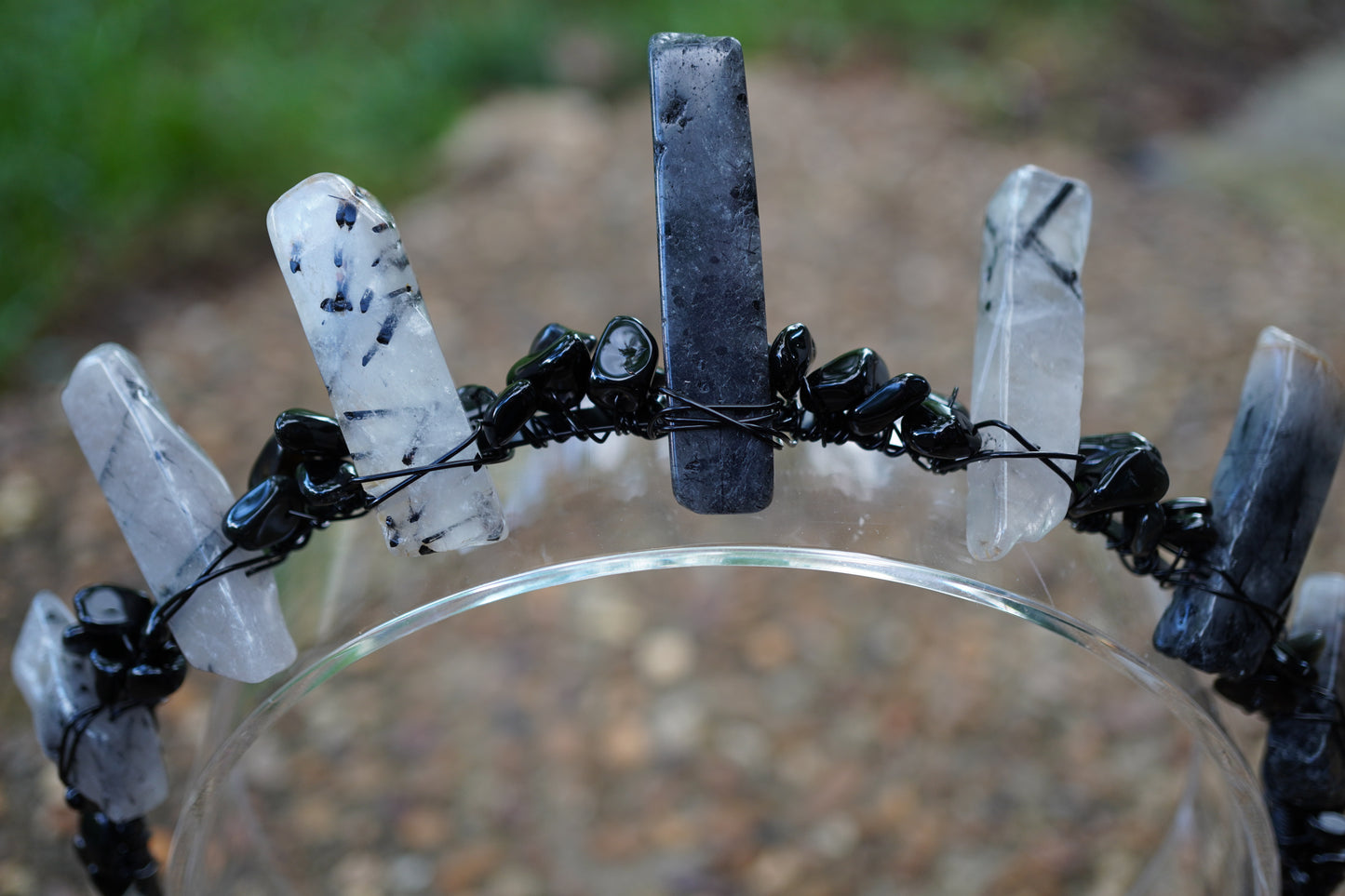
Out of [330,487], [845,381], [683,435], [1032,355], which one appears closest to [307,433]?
[330,487]

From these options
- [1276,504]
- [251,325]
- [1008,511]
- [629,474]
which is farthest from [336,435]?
[251,325]

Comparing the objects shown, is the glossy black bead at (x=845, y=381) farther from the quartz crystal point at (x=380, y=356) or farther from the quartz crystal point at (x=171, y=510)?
the quartz crystal point at (x=171, y=510)

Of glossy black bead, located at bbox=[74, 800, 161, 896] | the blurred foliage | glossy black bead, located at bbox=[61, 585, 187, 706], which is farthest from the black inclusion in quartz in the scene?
the blurred foliage

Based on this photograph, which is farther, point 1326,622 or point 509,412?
point 1326,622

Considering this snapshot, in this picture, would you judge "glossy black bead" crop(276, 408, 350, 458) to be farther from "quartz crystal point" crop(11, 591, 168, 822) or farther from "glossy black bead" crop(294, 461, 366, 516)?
"quartz crystal point" crop(11, 591, 168, 822)

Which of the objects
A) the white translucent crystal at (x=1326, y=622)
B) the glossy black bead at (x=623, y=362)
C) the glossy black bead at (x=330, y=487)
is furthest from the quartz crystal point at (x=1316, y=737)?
the glossy black bead at (x=330, y=487)

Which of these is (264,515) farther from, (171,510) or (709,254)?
(709,254)
